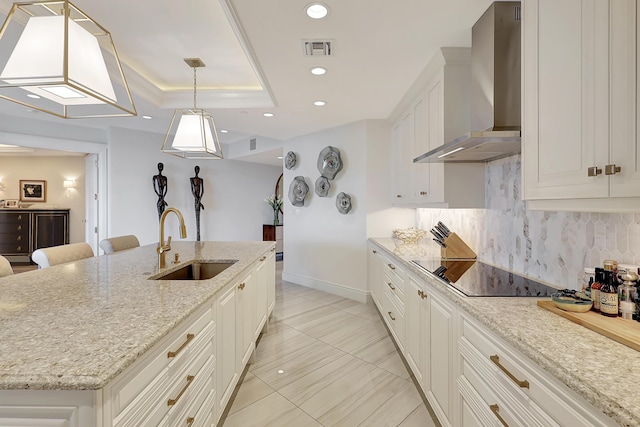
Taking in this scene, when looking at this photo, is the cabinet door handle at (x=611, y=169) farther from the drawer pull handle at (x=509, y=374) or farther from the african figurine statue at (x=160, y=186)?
the african figurine statue at (x=160, y=186)

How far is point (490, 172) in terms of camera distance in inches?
92.9

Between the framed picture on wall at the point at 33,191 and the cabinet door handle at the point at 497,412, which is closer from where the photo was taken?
the cabinet door handle at the point at 497,412

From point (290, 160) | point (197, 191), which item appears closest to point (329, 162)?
point (290, 160)

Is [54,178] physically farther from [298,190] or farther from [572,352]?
[572,352]

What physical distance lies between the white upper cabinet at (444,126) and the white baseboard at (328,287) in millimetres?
1715

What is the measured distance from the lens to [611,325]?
99cm

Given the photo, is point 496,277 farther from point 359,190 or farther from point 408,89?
point 359,190

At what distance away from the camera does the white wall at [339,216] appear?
4098 mm

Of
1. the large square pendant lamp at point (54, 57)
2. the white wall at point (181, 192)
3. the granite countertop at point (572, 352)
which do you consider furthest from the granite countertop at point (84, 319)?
the white wall at point (181, 192)

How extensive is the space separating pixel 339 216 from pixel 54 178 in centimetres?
735

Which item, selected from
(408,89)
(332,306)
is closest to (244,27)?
(408,89)

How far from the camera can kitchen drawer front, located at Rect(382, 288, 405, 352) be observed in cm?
240

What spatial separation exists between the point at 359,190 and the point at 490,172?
1.98 meters

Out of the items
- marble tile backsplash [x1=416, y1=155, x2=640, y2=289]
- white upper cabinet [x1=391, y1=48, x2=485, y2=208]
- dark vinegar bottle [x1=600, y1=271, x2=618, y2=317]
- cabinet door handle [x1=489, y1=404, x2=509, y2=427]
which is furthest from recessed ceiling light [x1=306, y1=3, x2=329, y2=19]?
cabinet door handle [x1=489, y1=404, x2=509, y2=427]
